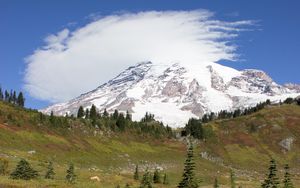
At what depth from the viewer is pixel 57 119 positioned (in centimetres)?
16450

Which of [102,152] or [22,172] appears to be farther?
[102,152]

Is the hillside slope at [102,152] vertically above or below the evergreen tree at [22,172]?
above

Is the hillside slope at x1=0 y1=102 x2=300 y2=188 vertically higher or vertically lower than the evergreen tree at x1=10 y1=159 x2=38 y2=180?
higher

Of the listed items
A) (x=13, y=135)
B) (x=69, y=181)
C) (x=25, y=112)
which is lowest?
(x=69, y=181)

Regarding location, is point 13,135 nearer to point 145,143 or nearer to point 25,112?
point 25,112

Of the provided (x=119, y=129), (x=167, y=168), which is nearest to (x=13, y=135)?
(x=167, y=168)


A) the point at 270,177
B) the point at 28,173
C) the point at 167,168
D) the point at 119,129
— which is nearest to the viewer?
the point at 270,177

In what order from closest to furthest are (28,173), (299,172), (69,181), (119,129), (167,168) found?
(28,173)
(69,181)
(167,168)
(299,172)
(119,129)

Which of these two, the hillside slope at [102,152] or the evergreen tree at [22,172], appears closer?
the evergreen tree at [22,172]

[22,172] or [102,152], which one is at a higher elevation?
[102,152]

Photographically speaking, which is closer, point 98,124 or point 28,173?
point 28,173

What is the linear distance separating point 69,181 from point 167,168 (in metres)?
85.0

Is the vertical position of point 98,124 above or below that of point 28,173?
above

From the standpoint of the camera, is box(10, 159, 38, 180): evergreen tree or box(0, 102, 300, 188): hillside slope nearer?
box(10, 159, 38, 180): evergreen tree
